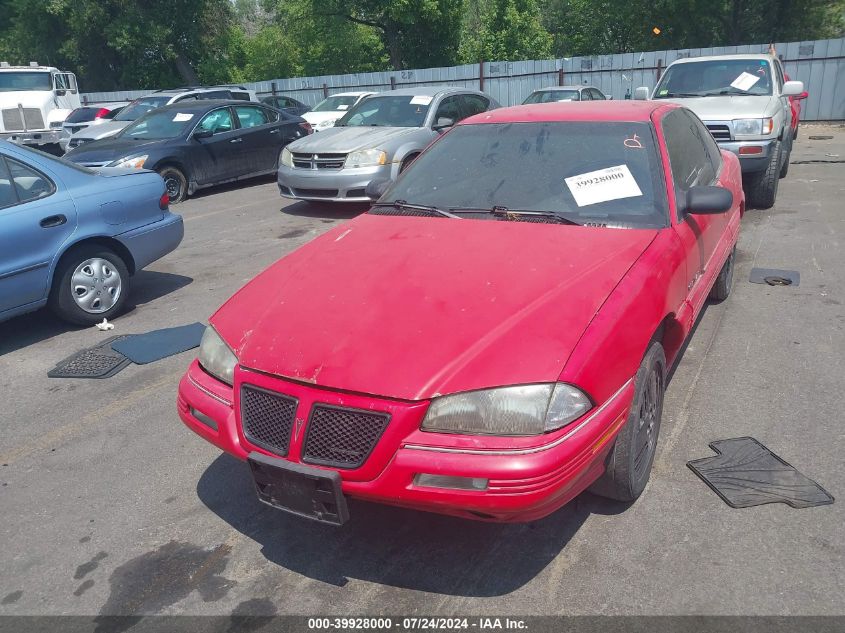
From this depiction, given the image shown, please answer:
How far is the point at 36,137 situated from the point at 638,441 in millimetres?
20191

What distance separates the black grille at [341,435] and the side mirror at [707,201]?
2185 mm

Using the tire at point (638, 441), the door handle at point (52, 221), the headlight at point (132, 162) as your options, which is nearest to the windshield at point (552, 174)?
the tire at point (638, 441)

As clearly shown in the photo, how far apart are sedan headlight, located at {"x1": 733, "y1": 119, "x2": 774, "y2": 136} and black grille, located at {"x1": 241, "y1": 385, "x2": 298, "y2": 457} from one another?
7657mm

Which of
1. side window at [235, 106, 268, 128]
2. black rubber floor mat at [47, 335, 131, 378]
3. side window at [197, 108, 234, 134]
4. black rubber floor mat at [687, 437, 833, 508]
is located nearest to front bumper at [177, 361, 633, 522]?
black rubber floor mat at [687, 437, 833, 508]

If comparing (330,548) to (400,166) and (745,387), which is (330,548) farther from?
(400,166)

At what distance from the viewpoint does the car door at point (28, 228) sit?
5.11 metres

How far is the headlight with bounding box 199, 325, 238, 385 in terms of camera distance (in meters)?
2.92

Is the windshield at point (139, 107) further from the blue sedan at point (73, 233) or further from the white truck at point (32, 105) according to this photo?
the blue sedan at point (73, 233)

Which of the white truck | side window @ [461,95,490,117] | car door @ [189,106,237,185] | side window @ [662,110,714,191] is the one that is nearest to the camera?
side window @ [662,110,714,191]

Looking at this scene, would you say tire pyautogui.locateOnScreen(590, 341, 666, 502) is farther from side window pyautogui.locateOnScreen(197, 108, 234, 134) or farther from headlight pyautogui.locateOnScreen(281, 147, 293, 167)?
side window pyautogui.locateOnScreen(197, 108, 234, 134)

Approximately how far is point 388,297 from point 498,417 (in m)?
0.78

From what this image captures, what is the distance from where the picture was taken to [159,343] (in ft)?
17.6

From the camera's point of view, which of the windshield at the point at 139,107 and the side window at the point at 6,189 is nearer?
the side window at the point at 6,189

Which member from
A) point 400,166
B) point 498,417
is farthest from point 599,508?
point 400,166
